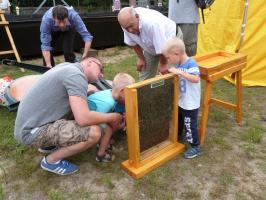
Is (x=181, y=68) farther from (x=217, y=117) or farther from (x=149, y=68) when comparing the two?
(x=217, y=117)

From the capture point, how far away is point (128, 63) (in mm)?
6809

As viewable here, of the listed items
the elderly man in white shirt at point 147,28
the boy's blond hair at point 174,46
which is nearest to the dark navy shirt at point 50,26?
the elderly man in white shirt at point 147,28

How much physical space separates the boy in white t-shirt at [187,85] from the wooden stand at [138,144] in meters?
0.08

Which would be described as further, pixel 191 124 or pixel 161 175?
pixel 191 124

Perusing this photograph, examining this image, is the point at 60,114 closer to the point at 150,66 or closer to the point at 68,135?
the point at 68,135

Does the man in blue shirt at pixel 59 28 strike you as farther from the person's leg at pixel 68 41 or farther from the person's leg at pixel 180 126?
the person's leg at pixel 180 126

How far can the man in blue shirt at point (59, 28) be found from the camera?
4141 mm

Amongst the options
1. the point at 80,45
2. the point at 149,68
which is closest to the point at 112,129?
the point at 149,68

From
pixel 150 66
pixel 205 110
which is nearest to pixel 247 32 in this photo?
pixel 150 66

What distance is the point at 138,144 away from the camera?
273cm

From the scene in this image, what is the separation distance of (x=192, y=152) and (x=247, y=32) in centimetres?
277

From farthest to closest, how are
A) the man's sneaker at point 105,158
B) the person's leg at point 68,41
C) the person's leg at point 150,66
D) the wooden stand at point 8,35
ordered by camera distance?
1. the wooden stand at point 8,35
2. the person's leg at point 68,41
3. the person's leg at point 150,66
4. the man's sneaker at point 105,158

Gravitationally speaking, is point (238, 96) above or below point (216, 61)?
below

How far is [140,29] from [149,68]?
2.36ft
